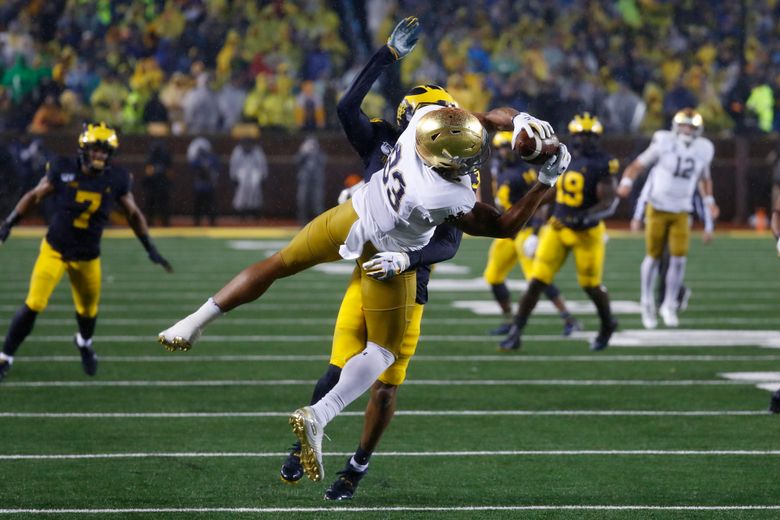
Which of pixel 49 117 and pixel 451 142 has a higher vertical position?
pixel 451 142

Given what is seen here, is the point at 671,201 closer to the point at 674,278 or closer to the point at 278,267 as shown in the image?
the point at 674,278

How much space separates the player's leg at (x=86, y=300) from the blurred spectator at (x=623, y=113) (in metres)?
15.1

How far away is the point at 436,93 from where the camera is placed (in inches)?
229

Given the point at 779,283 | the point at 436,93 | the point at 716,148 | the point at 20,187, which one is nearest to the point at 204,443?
the point at 436,93

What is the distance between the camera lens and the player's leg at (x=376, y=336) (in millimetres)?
5312

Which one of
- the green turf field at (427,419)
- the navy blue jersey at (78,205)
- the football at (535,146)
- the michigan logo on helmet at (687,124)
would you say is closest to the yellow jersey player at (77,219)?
the navy blue jersey at (78,205)

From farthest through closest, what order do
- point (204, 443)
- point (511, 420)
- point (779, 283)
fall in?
point (779, 283), point (511, 420), point (204, 443)

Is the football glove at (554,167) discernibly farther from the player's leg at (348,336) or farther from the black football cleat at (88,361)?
the black football cleat at (88,361)

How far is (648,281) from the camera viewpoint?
11672 mm

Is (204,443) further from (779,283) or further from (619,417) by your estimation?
(779,283)

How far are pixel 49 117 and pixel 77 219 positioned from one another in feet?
45.7

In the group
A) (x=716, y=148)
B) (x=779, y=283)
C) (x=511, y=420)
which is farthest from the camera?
(x=716, y=148)

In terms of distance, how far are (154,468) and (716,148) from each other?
18.1 meters

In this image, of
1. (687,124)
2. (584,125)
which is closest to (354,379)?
(584,125)
